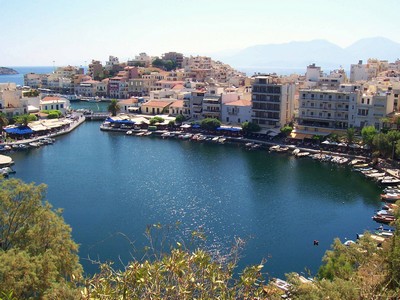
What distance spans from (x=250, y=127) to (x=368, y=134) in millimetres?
11877

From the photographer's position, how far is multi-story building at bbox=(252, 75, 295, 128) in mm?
43625

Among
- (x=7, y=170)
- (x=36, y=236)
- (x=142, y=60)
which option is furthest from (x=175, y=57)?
(x=36, y=236)

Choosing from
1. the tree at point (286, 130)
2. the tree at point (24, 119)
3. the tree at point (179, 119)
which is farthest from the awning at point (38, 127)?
the tree at point (286, 130)

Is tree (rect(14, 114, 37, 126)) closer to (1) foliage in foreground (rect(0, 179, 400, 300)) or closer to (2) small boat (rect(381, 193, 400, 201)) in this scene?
(1) foliage in foreground (rect(0, 179, 400, 300))

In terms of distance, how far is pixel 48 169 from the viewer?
111 ft

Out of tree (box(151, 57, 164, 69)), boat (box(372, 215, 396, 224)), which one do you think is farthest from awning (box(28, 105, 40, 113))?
tree (box(151, 57, 164, 69))

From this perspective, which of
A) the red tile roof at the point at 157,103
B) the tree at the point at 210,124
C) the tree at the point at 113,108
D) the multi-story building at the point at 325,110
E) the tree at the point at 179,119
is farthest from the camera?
the red tile roof at the point at 157,103

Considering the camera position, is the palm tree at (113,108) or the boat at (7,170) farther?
the palm tree at (113,108)

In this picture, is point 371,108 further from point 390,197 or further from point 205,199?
point 205,199

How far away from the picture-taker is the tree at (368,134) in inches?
1372

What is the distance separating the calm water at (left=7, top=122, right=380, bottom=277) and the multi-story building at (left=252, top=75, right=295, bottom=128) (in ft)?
18.6

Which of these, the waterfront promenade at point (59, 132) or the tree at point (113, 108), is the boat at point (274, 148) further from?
the tree at point (113, 108)

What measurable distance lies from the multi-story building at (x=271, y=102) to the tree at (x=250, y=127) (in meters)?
1.34

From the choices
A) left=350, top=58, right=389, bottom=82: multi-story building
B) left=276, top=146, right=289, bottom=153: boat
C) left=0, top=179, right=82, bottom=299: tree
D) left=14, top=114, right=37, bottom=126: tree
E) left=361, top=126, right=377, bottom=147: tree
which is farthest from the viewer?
left=350, top=58, right=389, bottom=82: multi-story building
